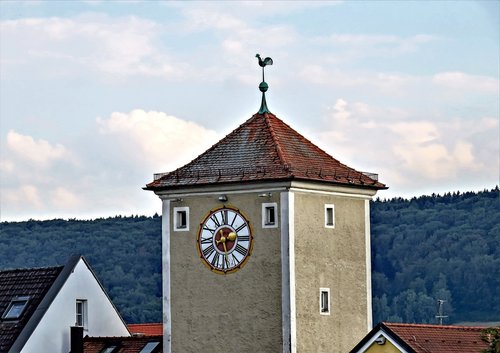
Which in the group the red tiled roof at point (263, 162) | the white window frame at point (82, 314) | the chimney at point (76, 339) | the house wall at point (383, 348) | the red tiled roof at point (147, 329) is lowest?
the house wall at point (383, 348)

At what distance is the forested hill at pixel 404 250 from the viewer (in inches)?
5231

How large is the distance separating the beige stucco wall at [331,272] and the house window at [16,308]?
13.4 meters

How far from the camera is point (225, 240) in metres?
74.1

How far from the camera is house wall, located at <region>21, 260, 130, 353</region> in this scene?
80.0 metres

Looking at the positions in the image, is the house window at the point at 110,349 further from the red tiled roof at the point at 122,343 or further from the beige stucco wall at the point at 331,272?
the beige stucco wall at the point at 331,272

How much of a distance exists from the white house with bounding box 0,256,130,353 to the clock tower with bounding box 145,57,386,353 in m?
6.83

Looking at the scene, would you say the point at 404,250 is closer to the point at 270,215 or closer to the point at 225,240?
the point at 225,240

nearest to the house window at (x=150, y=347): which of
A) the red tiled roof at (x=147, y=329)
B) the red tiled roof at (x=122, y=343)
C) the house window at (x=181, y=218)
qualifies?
the red tiled roof at (x=122, y=343)

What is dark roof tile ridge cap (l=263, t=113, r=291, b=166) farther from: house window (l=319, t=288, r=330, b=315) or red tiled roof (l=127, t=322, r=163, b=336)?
red tiled roof (l=127, t=322, r=163, b=336)

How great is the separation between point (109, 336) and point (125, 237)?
55.9 m

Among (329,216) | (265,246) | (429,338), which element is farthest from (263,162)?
(429,338)

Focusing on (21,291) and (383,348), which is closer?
(383,348)

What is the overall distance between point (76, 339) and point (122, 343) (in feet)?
10.7

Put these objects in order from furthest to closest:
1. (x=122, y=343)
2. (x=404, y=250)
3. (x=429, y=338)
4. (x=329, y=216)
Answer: (x=404, y=250), (x=122, y=343), (x=329, y=216), (x=429, y=338)
